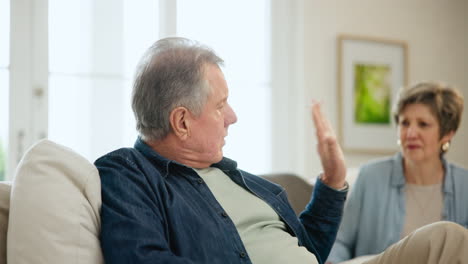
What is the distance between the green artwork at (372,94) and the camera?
5020 millimetres

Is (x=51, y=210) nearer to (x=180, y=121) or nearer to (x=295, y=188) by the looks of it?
(x=180, y=121)

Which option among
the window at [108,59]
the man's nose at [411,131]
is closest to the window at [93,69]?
the window at [108,59]

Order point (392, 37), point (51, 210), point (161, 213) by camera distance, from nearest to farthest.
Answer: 1. point (51, 210)
2. point (161, 213)
3. point (392, 37)

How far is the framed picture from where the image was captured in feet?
16.3

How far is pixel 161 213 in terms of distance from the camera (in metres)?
1.60

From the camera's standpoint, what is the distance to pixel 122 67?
4211 millimetres

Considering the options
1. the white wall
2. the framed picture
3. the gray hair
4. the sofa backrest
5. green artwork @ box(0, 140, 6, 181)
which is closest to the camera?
the gray hair

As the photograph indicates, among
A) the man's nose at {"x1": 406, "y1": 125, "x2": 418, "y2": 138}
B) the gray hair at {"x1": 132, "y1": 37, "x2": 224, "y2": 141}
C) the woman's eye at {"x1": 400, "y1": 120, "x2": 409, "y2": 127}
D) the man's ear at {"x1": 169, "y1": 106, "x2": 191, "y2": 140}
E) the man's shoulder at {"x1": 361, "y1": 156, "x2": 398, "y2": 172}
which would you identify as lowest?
the man's shoulder at {"x1": 361, "y1": 156, "x2": 398, "y2": 172}

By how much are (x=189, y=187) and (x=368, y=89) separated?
11.7 feet

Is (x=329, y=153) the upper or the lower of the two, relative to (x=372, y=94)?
lower

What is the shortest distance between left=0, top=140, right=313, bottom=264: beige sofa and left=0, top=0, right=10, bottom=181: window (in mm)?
2438

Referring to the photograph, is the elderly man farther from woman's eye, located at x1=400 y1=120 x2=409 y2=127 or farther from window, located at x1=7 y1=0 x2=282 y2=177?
window, located at x1=7 y1=0 x2=282 y2=177

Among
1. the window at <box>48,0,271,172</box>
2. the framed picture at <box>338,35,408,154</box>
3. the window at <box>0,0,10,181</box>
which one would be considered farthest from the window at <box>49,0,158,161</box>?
the framed picture at <box>338,35,408,154</box>

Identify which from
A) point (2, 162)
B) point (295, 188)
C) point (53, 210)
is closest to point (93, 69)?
point (2, 162)
